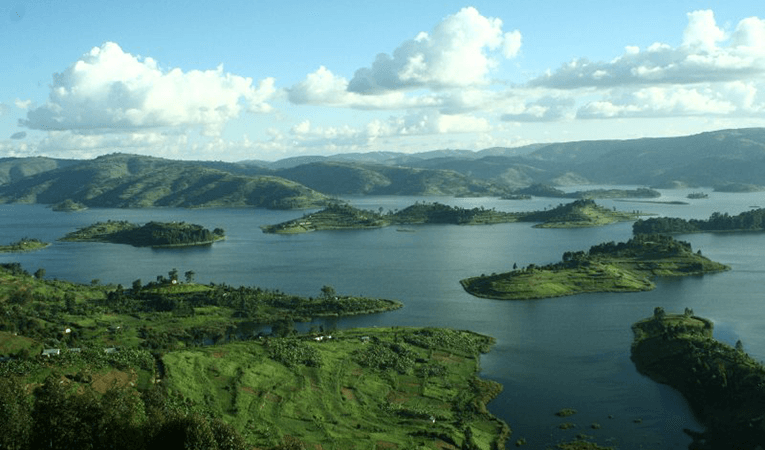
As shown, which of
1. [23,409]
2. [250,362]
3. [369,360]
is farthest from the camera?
[369,360]

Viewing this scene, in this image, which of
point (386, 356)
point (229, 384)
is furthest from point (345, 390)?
point (229, 384)

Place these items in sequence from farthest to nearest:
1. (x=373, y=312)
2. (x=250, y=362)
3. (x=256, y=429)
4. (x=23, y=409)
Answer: (x=373, y=312), (x=250, y=362), (x=256, y=429), (x=23, y=409)

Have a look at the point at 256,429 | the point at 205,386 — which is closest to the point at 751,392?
the point at 256,429

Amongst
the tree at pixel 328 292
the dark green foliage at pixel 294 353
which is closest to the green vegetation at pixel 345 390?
the dark green foliage at pixel 294 353

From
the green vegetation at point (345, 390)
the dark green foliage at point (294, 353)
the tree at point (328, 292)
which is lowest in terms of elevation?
the green vegetation at point (345, 390)

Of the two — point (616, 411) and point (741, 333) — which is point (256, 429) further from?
point (741, 333)

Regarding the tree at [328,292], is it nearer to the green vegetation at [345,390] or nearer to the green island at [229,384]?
the green island at [229,384]
